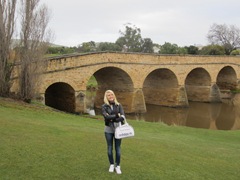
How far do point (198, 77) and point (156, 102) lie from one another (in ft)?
21.8

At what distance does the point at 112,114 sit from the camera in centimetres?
557

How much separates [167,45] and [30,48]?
4453 centimetres

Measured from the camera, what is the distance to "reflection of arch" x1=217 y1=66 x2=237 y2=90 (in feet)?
122

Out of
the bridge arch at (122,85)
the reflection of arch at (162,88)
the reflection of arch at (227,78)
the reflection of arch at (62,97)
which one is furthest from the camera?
the reflection of arch at (227,78)

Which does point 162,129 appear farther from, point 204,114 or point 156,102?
point 156,102

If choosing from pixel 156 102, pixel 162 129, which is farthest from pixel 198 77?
pixel 162 129

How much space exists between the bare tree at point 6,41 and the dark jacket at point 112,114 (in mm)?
9591

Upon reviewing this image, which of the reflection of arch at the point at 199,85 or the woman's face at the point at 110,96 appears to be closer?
the woman's face at the point at 110,96

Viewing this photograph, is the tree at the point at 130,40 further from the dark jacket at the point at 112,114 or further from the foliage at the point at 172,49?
the dark jacket at the point at 112,114

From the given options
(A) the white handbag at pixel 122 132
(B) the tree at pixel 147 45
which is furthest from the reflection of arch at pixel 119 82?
(B) the tree at pixel 147 45

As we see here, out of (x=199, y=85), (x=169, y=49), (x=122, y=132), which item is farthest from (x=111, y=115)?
(x=169, y=49)

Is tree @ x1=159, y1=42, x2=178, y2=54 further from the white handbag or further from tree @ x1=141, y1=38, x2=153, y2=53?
the white handbag

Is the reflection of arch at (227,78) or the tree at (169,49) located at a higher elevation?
the tree at (169,49)

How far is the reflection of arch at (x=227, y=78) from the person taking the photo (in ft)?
122
